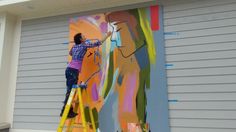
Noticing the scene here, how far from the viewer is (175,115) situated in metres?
2.88

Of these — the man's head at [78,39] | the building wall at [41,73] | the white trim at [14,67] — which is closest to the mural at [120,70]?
the man's head at [78,39]

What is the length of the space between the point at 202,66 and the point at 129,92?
3.18 ft

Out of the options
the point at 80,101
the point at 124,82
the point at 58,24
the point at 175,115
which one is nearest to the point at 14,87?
the point at 58,24

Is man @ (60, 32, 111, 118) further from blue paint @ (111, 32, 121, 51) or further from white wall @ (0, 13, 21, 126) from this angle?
white wall @ (0, 13, 21, 126)

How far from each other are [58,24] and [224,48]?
246cm

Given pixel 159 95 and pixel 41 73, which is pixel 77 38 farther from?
pixel 159 95

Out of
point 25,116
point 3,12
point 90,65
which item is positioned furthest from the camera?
point 3,12

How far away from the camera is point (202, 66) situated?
9.39ft

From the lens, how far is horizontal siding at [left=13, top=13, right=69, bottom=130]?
3.52 meters

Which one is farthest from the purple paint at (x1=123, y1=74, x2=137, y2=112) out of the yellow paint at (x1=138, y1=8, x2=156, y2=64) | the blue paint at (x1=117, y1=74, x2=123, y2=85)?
the yellow paint at (x1=138, y1=8, x2=156, y2=64)

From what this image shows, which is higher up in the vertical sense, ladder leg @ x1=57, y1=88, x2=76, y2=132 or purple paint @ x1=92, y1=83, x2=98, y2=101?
purple paint @ x1=92, y1=83, x2=98, y2=101

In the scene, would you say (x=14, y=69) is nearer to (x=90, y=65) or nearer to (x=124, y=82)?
(x=90, y=65)

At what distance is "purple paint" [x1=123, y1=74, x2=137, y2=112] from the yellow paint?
347 millimetres

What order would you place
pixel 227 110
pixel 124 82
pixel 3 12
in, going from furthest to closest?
pixel 3 12 < pixel 124 82 < pixel 227 110
